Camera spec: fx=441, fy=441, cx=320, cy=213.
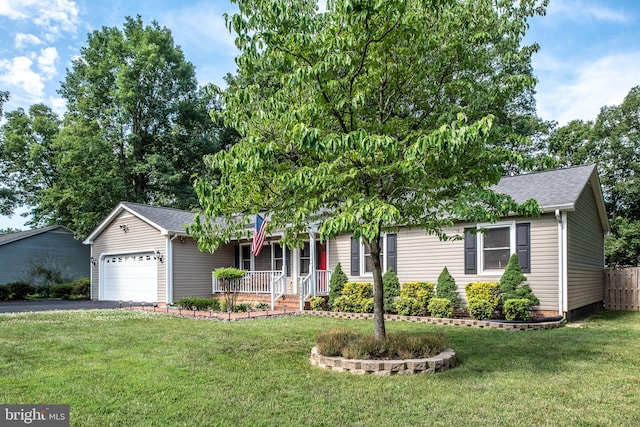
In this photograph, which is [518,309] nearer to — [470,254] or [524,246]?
[524,246]

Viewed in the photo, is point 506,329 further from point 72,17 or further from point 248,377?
point 72,17

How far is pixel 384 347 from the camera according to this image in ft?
20.5

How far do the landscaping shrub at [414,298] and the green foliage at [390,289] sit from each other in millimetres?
202

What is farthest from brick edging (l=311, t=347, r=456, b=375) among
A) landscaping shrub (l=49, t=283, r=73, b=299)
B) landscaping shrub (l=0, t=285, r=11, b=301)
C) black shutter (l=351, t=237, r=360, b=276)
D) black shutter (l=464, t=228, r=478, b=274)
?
landscaping shrub (l=0, t=285, r=11, b=301)

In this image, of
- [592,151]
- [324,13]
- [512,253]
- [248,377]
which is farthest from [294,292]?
[592,151]

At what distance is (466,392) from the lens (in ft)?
16.2

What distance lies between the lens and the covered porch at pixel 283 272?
1459cm

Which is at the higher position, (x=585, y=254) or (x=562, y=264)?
(x=585, y=254)

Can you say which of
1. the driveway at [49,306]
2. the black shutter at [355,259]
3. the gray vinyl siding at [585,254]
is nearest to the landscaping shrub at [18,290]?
the driveway at [49,306]

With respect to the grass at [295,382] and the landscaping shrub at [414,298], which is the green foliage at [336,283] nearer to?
the landscaping shrub at [414,298]

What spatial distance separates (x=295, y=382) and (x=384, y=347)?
1.50 m

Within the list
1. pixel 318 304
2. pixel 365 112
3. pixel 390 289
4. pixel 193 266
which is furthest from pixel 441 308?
pixel 193 266

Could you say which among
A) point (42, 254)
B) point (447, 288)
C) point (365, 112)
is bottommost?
point (447, 288)

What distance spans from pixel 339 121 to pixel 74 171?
72.2 ft
